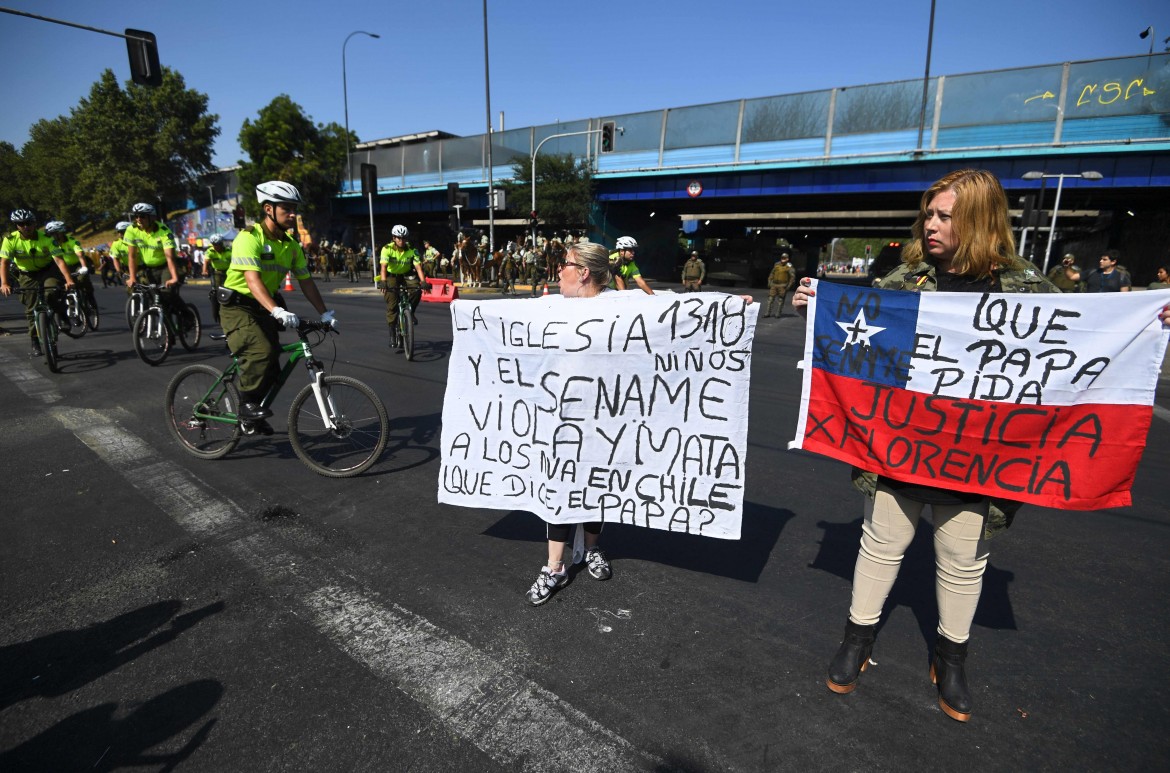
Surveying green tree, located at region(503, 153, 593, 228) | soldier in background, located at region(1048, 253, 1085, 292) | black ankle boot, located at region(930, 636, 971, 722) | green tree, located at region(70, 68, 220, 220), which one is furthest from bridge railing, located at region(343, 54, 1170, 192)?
green tree, located at region(70, 68, 220, 220)

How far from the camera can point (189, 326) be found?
10070 mm

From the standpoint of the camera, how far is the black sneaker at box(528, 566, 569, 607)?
3.03 m

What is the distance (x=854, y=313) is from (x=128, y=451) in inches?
227

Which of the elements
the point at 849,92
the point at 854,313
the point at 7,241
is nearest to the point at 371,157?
the point at 849,92

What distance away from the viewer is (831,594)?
3.16m

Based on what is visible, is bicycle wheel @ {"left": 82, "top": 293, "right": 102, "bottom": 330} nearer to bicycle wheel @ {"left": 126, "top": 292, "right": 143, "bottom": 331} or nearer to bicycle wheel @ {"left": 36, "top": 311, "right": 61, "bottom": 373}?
bicycle wheel @ {"left": 126, "top": 292, "right": 143, "bottom": 331}

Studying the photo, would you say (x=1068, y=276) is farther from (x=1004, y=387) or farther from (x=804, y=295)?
(x=804, y=295)

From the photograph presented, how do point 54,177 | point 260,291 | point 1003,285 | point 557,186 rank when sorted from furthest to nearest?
point 54,177 < point 557,186 < point 260,291 < point 1003,285

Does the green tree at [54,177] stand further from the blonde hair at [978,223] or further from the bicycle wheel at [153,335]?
the blonde hair at [978,223]

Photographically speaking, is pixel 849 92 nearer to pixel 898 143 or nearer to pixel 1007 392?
pixel 898 143

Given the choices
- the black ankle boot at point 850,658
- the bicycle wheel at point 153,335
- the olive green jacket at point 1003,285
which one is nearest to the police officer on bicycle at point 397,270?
the bicycle wheel at point 153,335

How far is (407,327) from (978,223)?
838cm

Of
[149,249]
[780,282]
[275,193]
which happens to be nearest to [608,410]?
[275,193]

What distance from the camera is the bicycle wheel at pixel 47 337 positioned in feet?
26.9
